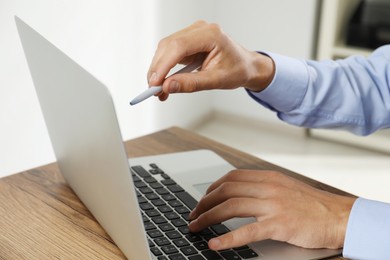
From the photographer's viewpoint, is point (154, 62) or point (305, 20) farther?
point (305, 20)

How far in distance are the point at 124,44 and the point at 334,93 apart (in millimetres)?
1249

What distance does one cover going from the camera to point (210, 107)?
3.02m

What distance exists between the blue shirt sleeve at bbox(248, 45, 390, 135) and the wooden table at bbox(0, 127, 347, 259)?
0.16 metres

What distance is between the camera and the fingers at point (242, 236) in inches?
30.7

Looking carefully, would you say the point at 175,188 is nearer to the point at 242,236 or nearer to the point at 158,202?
the point at 158,202

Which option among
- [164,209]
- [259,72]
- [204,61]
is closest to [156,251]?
[164,209]

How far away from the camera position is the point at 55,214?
3.02 ft

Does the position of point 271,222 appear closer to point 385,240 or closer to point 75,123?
point 385,240

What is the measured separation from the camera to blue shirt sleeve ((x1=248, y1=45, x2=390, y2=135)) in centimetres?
119

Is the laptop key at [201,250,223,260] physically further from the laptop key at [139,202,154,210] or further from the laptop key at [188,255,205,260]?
the laptop key at [139,202,154,210]

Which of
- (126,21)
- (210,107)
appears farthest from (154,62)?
(210,107)

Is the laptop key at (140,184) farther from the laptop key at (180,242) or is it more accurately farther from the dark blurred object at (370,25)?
the dark blurred object at (370,25)

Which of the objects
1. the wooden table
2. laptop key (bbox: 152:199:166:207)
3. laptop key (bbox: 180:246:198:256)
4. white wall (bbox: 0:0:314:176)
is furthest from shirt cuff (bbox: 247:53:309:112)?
white wall (bbox: 0:0:314:176)

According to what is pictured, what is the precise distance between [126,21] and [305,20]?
819 millimetres
